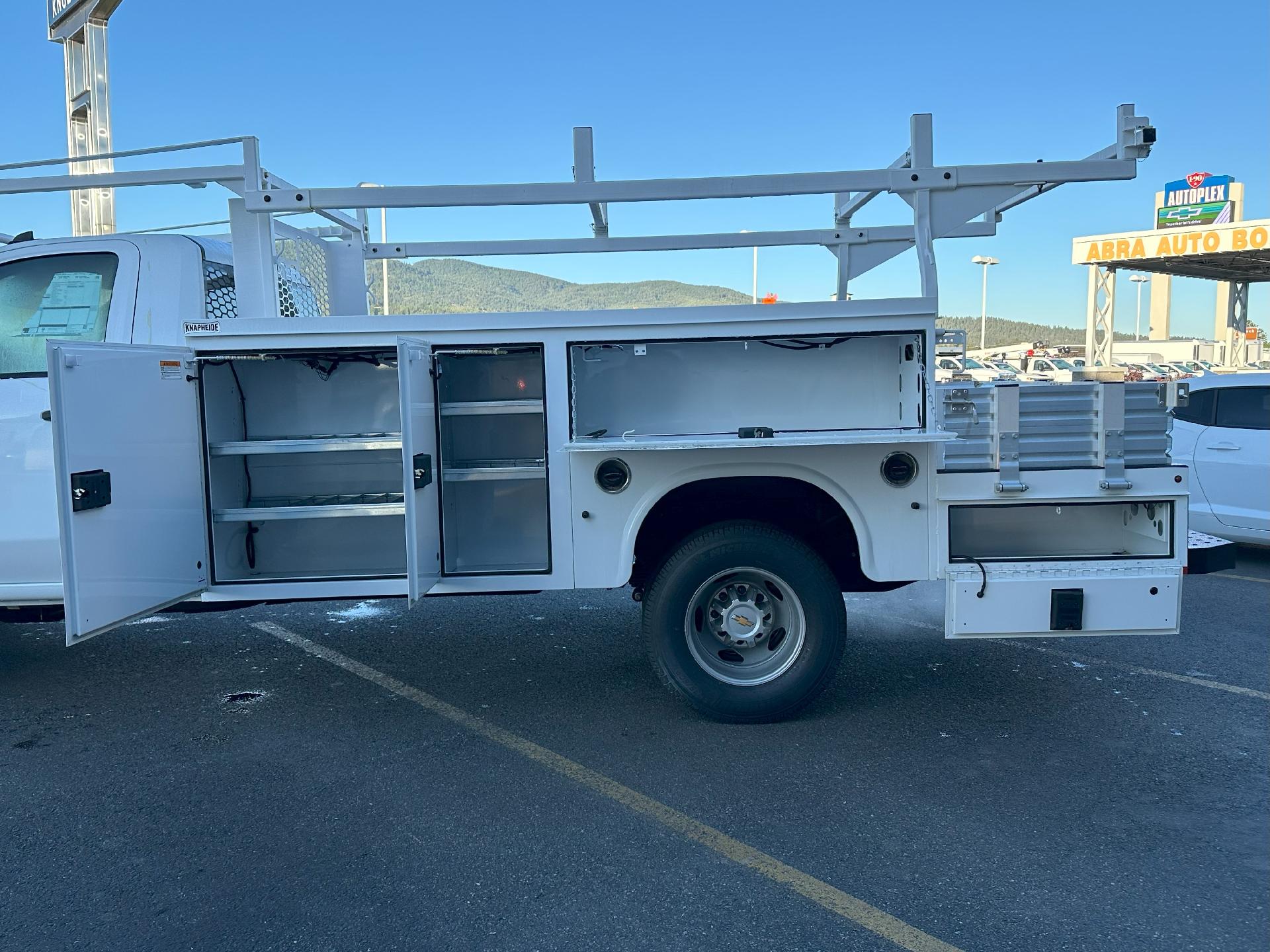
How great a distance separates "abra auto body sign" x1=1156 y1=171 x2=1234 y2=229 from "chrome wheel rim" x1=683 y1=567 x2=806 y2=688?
3264 cm

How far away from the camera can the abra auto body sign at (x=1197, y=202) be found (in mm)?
32219

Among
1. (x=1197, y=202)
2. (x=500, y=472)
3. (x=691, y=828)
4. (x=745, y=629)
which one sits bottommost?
(x=691, y=828)

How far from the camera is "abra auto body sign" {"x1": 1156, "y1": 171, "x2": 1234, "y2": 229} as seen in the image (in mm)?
32219

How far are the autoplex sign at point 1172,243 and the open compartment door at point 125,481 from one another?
25.2m

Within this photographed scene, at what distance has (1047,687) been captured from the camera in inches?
211

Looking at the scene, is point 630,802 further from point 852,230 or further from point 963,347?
point 852,230

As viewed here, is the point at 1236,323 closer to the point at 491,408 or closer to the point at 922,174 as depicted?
the point at 922,174

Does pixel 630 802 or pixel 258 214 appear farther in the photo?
pixel 258 214

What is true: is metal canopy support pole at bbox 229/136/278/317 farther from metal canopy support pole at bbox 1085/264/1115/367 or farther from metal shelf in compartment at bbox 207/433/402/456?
metal canopy support pole at bbox 1085/264/1115/367

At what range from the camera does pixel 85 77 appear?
10.6 meters

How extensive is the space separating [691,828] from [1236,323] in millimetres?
31854

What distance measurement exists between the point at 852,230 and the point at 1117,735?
3650mm

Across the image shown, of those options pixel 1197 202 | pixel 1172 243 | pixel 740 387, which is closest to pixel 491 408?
pixel 740 387

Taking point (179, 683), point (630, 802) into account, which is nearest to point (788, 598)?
point (630, 802)
